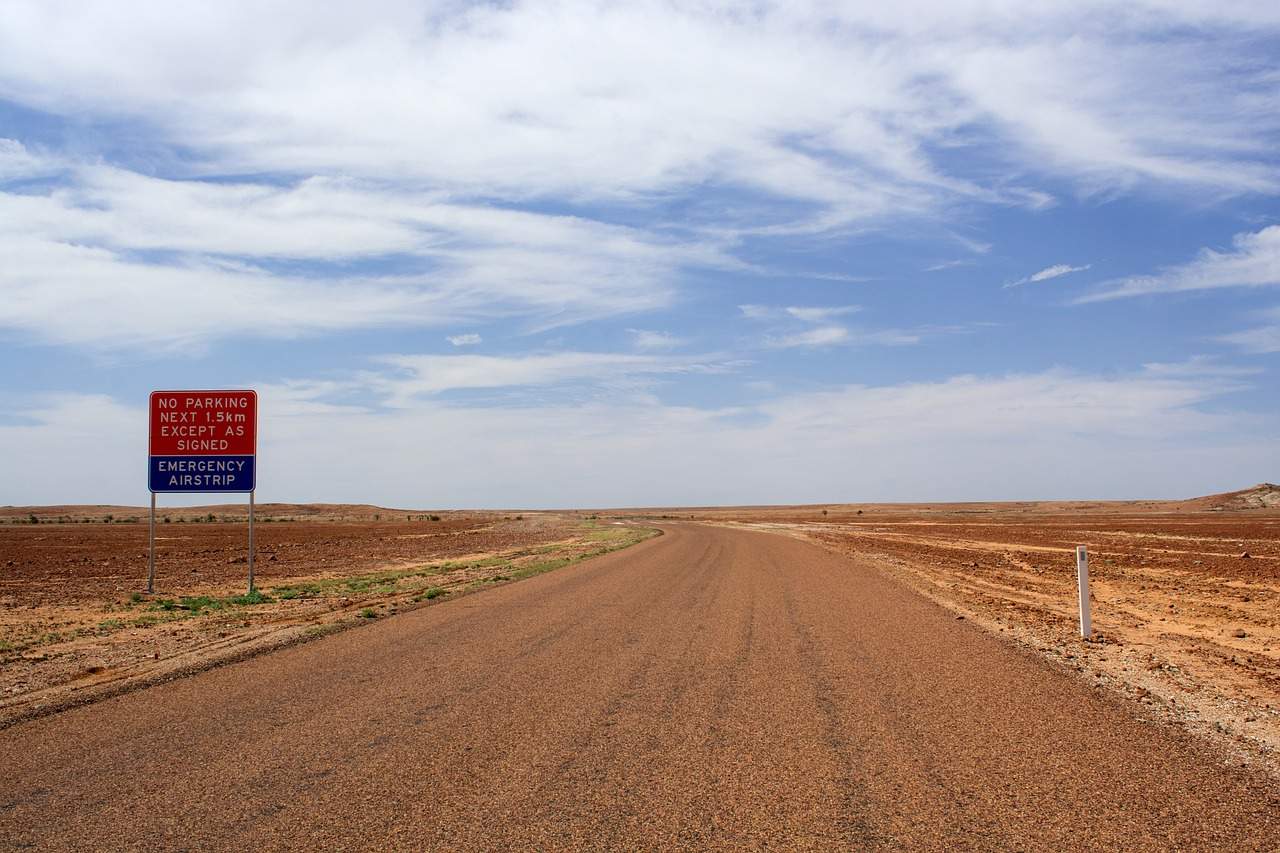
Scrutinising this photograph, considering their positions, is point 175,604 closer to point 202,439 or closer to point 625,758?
point 202,439

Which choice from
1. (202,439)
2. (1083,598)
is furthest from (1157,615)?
(202,439)

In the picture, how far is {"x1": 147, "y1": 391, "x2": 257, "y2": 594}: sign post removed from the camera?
21.8 metres

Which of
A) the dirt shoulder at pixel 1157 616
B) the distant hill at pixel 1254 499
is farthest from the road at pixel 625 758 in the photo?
the distant hill at pixel 1254 499

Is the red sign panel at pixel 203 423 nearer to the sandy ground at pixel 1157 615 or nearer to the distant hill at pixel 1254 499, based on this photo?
the sandy ground at pixel 1157 615

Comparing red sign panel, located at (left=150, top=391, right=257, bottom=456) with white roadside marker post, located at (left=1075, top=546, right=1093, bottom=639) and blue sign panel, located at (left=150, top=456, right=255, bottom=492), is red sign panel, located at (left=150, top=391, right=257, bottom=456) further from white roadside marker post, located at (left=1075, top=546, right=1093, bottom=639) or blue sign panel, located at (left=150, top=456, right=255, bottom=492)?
white roadside marker post, located at (left=1075, top=546, right=1093, bottom=639)

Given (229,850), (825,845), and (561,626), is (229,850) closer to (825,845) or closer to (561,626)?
(825,845)

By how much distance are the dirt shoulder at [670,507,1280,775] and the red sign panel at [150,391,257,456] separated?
15943 mm

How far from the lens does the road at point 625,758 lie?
5098mm

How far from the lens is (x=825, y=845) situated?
4875 millimetres

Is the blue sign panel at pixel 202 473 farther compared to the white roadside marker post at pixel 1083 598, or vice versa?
the blue sign panel at pixel 202 473

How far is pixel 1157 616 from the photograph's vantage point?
1648cm

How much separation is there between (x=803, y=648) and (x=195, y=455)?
647 inches

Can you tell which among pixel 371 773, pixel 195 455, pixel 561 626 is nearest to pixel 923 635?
pixel 561 626

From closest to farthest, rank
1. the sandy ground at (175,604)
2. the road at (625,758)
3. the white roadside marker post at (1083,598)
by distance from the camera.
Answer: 1. the road at (625,758)
2. the sandy ground at (175,604)
3. the white roadside marker post at (1083,598)
